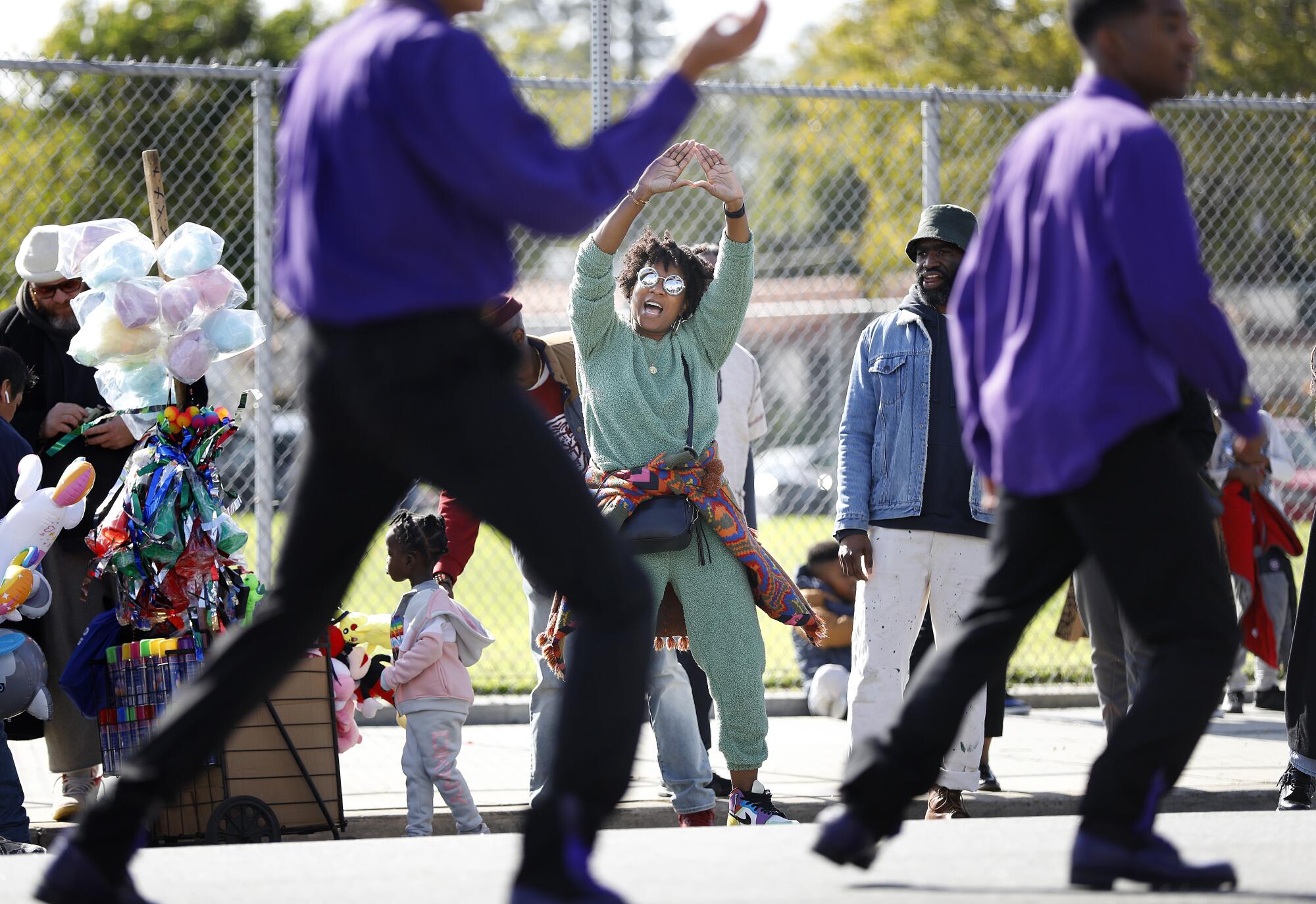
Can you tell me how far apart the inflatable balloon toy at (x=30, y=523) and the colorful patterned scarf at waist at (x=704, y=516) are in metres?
1.60

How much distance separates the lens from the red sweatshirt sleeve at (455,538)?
6062 mm

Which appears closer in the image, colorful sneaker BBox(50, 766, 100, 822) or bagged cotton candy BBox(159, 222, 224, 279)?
bagged cotton candy BBox(159, 222, 224, 279)

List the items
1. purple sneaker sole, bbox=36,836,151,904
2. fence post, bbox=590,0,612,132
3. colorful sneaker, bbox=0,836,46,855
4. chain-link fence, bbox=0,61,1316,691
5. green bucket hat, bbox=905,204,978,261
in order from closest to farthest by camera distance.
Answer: purple sneaker sole, bbox=36,836,151,904 → colorful sneaker, bbox=0,836,46,855 → green bucket hat, bbox=905,204,978,261 → fence post, bbox=590,0,612,132 → chain-link fence, bbox=0,61,1316,691

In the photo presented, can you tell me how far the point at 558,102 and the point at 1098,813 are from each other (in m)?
7.38

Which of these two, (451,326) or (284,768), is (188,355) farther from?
(451,326)

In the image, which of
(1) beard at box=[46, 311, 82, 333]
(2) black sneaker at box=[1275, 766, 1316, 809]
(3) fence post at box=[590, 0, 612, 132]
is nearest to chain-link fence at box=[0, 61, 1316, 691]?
(3) fence post at box=[590, 0, 612, 132]

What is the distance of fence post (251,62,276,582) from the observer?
7520 millimetres

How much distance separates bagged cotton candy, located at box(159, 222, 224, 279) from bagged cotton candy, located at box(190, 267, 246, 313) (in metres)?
0.02

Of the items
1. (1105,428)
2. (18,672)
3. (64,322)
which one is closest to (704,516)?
(18,672)

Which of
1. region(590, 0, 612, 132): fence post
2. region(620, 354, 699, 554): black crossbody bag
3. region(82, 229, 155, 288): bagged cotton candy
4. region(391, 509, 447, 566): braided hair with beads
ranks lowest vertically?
region(391, 509, 447, 566): braided hair with beads

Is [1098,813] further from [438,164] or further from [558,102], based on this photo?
[558,102]

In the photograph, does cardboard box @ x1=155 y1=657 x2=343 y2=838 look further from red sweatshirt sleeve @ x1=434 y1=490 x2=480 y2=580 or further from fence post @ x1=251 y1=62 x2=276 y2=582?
fence post @ x1=251 y1=62 x2=276 y2=582

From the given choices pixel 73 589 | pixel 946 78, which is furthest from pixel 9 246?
pixel 946 78

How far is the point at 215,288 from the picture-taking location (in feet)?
18.5
